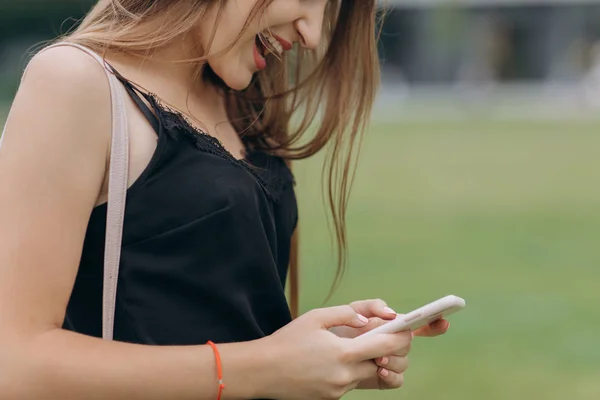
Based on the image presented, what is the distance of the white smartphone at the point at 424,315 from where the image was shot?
5.74 ft

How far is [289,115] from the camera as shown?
101 inches

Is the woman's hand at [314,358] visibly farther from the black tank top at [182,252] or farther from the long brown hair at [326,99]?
the long brown hair at [326,99]

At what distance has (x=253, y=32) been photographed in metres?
2.01

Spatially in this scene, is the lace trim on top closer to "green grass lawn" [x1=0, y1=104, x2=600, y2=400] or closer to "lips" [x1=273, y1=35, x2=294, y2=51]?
"lips" [x1=273, y1=35, x2=294, y2=51]

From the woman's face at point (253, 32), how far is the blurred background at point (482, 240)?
22.7 inches

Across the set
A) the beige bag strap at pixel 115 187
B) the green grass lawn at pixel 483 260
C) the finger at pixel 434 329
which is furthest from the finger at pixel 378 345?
the green grass lawn at pixel 483 260

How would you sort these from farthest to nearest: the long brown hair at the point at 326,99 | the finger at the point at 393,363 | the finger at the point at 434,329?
the long brown hair at the point at 326,99 → the finger at the point at 434,329 → the finger at the point at 393,363

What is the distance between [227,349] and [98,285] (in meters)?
0.26

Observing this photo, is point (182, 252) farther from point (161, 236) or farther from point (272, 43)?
point (272, 43)

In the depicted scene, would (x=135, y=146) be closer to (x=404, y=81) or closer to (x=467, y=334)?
(x=467, y=334)

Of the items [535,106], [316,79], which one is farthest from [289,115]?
[535,106]

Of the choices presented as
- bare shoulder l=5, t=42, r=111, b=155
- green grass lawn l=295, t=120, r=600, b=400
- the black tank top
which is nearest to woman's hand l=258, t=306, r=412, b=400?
the black tank top

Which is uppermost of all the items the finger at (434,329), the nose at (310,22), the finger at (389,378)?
the nose at (310,22)

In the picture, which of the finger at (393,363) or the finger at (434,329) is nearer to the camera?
the finger at (393,363)
